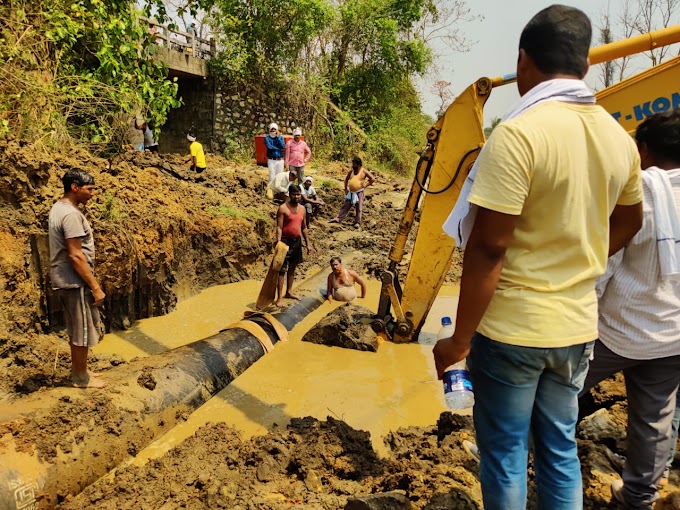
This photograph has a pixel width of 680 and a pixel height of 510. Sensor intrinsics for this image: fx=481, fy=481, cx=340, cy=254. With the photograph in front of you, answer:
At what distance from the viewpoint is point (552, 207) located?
1.61 meters

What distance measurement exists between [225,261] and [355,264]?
2.57 meters

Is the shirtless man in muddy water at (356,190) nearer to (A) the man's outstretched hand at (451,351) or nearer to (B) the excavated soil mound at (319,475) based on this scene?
(B) the excavated soil mound at (319,475)

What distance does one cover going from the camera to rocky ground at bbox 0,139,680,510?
9.44 ft

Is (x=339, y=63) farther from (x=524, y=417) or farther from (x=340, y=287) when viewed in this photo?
(x=524, y=417)

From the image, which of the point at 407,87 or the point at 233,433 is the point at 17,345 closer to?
the point at 233,433

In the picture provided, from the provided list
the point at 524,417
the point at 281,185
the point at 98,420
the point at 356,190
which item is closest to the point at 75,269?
the point at 98,420

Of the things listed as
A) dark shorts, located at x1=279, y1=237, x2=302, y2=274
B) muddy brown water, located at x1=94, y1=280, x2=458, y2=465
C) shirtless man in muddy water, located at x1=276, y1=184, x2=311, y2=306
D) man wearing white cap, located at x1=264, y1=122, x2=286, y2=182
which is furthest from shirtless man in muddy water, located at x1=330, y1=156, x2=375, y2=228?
muddy brown water, located at x1=94, y1=280, x2=458, y2=465

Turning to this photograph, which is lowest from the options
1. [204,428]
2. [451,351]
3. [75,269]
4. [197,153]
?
[204,428]

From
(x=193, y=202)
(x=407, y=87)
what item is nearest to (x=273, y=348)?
(x=193, y=202)

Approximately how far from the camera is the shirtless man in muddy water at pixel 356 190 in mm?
11648

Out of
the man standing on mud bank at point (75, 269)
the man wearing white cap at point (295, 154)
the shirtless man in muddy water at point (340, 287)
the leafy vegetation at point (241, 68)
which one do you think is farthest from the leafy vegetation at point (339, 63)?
the man standing on mud bank at point (75, 269)

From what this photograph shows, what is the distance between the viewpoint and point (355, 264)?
9531mm

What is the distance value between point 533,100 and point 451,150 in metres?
2.71

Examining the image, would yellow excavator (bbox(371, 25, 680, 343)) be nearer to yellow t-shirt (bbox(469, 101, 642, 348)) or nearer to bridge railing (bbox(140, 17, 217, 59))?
yellow t-shirt (bbox(469, 101, 642, 348))
